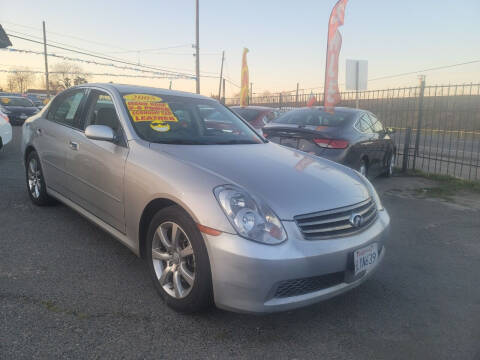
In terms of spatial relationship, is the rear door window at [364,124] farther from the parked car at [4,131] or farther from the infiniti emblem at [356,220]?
the parked car at [4,131]

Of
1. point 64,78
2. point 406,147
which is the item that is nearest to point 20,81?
point 64,78

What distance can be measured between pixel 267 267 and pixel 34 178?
370 centimetres

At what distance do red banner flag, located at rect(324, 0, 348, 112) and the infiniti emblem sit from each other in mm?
8180

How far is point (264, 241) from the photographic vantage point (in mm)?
2145

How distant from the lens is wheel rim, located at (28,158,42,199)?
14.8ft

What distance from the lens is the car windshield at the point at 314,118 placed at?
640cm

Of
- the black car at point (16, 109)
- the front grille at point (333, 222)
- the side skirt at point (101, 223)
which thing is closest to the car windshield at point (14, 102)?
the black car at point (16, 109)

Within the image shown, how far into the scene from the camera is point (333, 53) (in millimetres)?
10508

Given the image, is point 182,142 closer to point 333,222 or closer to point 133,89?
point 133,89

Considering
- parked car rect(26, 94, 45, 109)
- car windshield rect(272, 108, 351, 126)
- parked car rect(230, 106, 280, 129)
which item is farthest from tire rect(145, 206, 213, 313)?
parked car rect(26, 94, 45, 109)

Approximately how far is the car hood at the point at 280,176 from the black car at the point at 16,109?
16.4 metres

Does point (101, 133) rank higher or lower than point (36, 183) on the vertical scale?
higher

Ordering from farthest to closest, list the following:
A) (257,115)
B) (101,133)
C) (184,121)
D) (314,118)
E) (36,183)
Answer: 1. (257,115)
2. (314,118)
3. (36,183)
4. (184,121)
5. (101,133)

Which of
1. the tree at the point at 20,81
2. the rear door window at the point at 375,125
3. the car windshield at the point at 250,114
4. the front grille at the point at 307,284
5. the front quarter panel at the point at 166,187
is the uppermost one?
the tree at the point at 20,81
